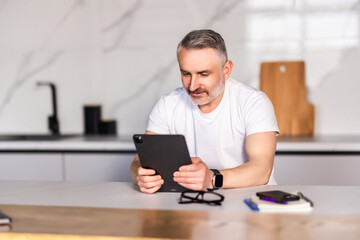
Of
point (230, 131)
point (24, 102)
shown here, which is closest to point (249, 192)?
point (230, 131)

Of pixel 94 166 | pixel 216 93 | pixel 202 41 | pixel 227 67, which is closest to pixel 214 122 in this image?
pixel 216 93

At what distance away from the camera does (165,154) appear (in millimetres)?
1427

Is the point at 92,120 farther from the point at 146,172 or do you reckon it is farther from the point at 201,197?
the point at 201,197

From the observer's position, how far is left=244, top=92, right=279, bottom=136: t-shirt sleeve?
177cm

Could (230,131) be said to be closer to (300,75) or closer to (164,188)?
(164,188)

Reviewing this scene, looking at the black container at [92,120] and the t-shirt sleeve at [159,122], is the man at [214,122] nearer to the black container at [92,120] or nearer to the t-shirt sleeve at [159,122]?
the t-shirt sleeve at [159,122]

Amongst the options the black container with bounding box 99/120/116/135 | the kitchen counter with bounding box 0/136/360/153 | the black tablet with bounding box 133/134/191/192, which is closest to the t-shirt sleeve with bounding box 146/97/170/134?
the black tablet with bounding box 133/134/191/192

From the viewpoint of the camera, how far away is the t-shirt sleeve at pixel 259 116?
177 centimetres

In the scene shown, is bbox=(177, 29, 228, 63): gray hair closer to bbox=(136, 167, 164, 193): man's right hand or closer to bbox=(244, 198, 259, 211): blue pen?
bbox=(136, 167, 164, 193): man's right hand

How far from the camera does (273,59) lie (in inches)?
114

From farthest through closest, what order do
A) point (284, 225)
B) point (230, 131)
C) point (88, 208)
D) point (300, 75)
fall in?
point (300, 75) < point (230, 131) < point (88, 208) < point (284, 225)

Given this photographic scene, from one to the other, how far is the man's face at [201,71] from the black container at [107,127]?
1332 millimetres

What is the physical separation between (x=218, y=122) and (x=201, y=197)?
590 millimetres

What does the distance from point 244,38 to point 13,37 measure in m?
1.71
